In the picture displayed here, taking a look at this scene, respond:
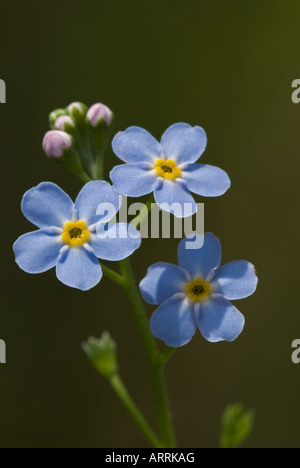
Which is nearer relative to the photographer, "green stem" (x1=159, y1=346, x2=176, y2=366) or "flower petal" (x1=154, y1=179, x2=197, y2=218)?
"flower petal" (x1=154, y1=179, x2=197, y2=218)

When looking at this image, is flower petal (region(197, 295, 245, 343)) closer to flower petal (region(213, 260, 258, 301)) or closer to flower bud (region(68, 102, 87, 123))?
flower petal (region(213, 260, 258, 301))

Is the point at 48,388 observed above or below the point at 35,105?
below

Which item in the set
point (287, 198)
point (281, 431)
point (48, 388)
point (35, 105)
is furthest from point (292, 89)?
point (48, 388)

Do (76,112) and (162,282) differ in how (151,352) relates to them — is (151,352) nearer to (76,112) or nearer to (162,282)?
(162,282)

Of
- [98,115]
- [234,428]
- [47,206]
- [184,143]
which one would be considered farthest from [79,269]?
[234,428]

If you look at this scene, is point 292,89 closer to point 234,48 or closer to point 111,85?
point 234,48

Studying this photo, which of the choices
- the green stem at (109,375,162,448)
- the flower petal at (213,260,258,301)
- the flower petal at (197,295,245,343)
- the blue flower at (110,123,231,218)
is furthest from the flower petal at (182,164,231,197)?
the green stem at (109,375,162,448)
